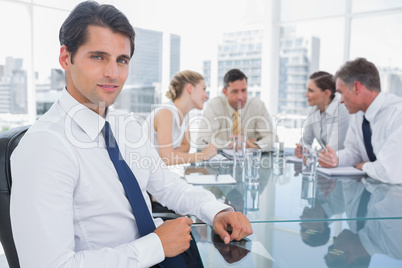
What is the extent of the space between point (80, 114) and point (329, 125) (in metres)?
2.98

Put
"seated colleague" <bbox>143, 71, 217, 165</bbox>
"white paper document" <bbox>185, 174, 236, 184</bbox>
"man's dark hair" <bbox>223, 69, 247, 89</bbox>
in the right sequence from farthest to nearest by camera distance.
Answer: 1. "man's dark hair" <bbox>223, 69, 247, 89</bbox>
2. "seated colleague" <bbox>143, 71, 217, 165</bbox>
3. "white paper document" <bbox>185, 174, 236, 184</bbox>

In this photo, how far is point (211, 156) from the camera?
8.16 feet

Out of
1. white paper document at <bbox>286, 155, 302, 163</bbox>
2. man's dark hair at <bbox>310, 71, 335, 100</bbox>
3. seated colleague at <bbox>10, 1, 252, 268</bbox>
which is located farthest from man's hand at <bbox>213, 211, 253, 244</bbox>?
man's dark hair at <bbox>310, 71, 335, 100</bbox>

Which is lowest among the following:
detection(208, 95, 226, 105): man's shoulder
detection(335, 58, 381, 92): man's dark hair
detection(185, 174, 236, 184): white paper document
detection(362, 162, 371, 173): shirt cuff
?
detection(185, 174, 236, 184): white paper document

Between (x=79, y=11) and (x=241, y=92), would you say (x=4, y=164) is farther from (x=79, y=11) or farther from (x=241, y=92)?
(x=241, y=92)

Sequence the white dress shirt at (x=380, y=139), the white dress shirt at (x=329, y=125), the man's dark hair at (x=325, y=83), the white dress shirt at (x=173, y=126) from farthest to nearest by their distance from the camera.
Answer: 1. the man's dark hair at (x=325, y=83)
2. the white dress shirt at (x=329, y=125)
3. the white dress shirt at (x=173, y=126)
4. the white dress shirt at (x=380, y=139)

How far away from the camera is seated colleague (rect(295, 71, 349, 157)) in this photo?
11.4ft

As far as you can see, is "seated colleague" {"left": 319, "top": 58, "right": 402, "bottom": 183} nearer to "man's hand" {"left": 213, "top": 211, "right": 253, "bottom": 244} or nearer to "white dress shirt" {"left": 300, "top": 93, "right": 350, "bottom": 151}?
"white dress shirt" {"left": 300, "top": 93, "right": 350, "bottom": 151}

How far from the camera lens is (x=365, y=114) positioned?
8.50ft

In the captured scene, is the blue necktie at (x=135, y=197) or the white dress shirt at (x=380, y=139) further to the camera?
the white dress shirt at (x=380, y=139)

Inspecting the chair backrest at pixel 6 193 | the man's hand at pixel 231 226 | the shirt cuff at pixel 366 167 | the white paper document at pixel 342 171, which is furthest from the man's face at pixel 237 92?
the chair backrest at pixel 6 193

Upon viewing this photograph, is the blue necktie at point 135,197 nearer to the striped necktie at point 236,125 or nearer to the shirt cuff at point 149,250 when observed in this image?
the shirt cuff at point 149,250

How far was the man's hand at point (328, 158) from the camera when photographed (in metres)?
2.30

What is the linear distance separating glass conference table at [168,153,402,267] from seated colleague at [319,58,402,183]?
511 mm
